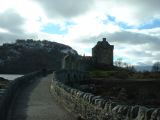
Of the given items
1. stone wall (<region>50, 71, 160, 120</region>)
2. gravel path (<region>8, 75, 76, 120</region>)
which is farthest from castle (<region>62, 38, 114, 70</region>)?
stone wall (<region>50, 71, 160, 120</region>)

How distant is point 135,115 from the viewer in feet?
34.8

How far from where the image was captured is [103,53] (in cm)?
9081

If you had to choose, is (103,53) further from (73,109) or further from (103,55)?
(73,109)

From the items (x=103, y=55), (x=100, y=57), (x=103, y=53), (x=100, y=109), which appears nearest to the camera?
(x=100, y=109)

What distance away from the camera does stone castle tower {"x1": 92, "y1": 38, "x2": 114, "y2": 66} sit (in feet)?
292

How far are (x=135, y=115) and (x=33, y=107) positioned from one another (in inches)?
497

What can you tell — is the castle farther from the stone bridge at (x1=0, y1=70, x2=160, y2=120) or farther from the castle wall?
the stone bridge at (x1=0, y1=70, x2=160, y2=120)

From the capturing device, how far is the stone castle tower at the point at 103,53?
88.9 meters

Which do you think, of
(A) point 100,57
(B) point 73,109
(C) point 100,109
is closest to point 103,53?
(A) point 100,57

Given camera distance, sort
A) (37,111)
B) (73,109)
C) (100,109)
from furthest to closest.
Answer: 1. (37,111)
2. (73,109)
3. (100,109)

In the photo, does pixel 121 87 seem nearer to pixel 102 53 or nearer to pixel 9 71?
pixel 102 53

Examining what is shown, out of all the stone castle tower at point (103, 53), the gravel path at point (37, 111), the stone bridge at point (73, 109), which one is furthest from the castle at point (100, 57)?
the stone bridge at point (73, 109)

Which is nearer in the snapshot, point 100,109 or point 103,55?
point 100,109

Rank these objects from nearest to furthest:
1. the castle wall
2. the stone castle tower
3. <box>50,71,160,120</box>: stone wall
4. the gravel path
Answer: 1. <box>50,71,160,120</box>: stone wall
2. the gravel path
3. the castle wall
4. the stone castle tower
